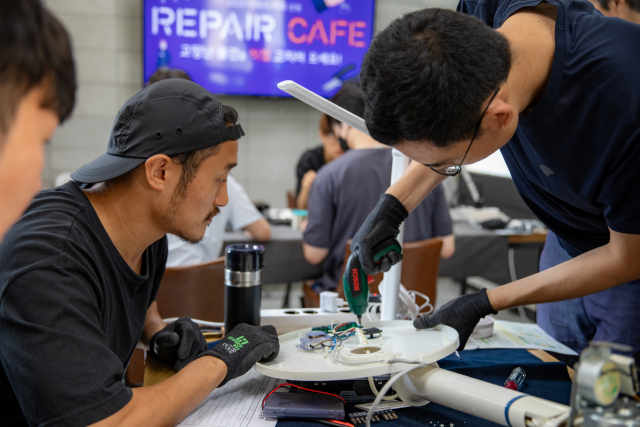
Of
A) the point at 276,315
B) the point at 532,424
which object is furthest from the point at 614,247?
the point at 276,315

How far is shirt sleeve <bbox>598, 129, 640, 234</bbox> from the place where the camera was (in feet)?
3.07

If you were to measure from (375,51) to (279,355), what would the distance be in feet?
1.98

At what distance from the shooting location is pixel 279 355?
972 mm

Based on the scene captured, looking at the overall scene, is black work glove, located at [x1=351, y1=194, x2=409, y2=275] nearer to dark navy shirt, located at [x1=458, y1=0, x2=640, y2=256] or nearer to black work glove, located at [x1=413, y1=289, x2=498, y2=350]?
black work glove, located at [x1=413, y1=289, x2=498, y2=350]

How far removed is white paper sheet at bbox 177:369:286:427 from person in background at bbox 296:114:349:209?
2.89 metres

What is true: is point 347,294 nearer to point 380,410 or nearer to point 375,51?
point 380,410

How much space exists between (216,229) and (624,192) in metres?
1.67

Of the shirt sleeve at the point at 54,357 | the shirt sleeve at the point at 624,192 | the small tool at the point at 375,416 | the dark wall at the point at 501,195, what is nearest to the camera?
the shirt sleeve at the point at 54,357

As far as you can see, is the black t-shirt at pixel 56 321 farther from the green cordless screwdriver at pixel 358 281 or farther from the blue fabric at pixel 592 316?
the blue fabric at pixel 592 316

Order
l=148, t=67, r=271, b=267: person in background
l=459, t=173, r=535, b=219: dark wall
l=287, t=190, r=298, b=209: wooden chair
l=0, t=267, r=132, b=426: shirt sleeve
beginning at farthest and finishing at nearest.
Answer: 1. l=287, t=190, r=298, b=209: wooden chair
2. l=459, t=173, r=535, b=219: dark wall
3. l=148, t=67, r=271, b=267: person in background
4. l=0, t=267, r=132, b=426: shirt sleeve

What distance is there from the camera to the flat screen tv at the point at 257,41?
4188 mm

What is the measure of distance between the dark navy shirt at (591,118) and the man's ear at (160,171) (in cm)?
73

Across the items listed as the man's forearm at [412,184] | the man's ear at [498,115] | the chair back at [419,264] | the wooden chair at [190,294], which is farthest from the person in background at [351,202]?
the man's ear at [498,115]

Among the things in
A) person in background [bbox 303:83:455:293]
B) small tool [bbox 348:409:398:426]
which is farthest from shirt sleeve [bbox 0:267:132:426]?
person in background [bbox 303:83:455:293]
